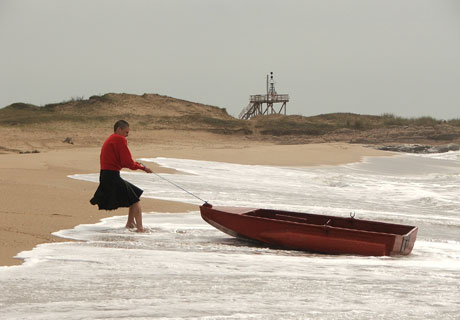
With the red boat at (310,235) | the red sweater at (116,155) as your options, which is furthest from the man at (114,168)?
the red boat at (310,235)

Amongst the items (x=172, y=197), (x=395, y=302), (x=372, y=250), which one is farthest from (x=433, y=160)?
(x=395, y=302)

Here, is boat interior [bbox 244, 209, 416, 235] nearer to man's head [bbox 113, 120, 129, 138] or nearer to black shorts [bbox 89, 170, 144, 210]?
black shorts [bbox 89, 170, 144, 210]

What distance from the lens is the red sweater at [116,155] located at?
8.88 meters

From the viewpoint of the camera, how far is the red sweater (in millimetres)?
8875

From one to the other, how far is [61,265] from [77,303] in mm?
1304

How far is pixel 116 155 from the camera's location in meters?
8.94

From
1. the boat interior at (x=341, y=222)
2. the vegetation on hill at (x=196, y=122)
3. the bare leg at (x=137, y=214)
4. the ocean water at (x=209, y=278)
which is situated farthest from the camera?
the vegetation on hill at (x=196, y=122)

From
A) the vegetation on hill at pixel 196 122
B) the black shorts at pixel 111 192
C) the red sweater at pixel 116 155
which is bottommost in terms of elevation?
the black shorts at pixel 111 192

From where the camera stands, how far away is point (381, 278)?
22.8 feet

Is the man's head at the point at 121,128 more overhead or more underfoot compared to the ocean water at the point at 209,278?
more overhead

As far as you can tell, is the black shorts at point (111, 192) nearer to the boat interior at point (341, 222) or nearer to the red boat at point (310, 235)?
the red boat at point (310, 235)

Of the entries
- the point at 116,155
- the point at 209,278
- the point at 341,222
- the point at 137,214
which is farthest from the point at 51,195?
the point at 209,278

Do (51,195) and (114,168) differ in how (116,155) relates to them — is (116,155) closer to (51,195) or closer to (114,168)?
(114,168)

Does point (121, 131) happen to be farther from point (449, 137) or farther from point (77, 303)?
point (449, 137)
